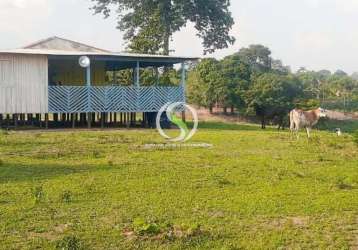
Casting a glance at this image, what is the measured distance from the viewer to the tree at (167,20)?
3262cm

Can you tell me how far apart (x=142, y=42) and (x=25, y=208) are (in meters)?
26.9

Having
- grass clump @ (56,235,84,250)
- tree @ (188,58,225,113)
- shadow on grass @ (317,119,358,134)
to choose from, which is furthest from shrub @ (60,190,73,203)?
tree @ (188,58,225,113)

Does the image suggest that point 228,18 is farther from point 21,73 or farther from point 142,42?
point 21,73

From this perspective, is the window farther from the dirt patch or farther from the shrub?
the dirt patch

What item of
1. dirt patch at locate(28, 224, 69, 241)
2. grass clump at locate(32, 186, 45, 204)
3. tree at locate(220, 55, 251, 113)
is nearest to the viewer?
dirt patch at locate(28, 224, 69, 241)

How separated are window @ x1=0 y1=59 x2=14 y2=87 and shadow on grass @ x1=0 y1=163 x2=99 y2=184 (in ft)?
34.9

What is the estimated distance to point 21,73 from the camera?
21.5 m

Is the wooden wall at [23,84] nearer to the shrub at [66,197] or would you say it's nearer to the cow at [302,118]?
the cow at [302,118]

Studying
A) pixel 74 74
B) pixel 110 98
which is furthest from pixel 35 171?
pixel 74 74

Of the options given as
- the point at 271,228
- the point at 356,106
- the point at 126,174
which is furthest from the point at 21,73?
the point at 356,106

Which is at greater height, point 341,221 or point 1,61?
point 1,61

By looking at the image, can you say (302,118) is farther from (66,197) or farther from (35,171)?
Answer: (66,197)

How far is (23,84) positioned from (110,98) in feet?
10.6

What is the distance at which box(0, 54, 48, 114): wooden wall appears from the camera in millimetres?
21219
